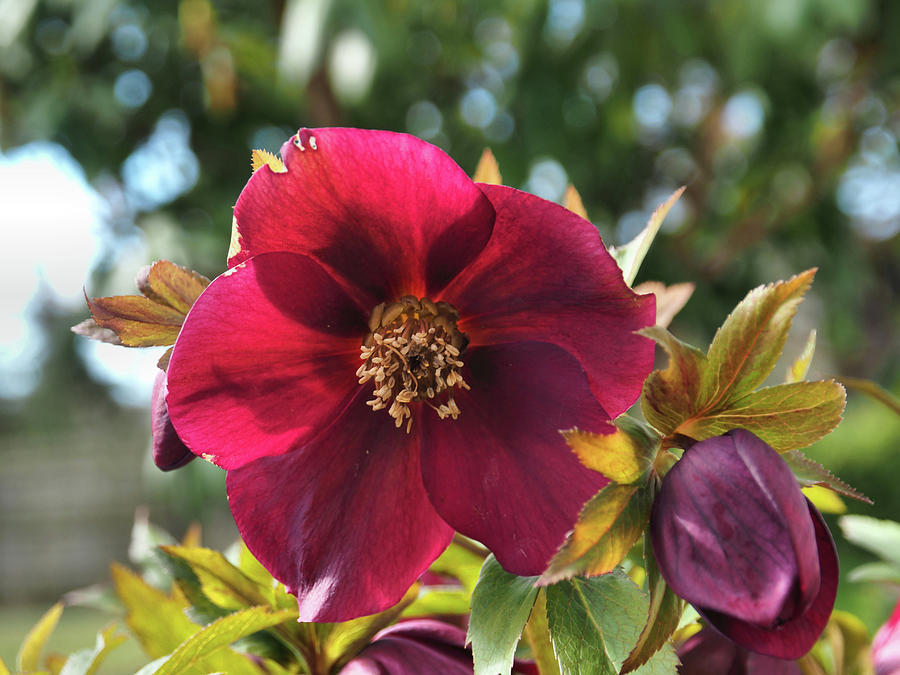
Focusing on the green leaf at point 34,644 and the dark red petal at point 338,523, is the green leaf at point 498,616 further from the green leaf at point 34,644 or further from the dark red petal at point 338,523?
the green leaf at point 34,644

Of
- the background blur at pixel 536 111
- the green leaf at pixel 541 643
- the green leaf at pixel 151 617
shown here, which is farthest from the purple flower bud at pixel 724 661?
the background blur at pixel 536 111

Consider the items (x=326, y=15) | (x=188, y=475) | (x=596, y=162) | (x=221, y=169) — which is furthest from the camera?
(x=221, y=169)

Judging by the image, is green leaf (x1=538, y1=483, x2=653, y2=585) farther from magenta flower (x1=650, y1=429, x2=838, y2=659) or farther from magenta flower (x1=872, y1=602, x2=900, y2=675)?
magenta flower (x1=872, y1=602, x2=900, y2=675)

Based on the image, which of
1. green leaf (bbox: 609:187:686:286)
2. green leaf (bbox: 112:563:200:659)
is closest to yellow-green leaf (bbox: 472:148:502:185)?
green leaf (bbox: 609:187:686:286)

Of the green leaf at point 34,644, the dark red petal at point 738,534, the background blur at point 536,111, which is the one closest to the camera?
the dark red petal at point 738,534

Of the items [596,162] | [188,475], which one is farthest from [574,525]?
[596,162]

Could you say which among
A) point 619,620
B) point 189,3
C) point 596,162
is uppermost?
point 619,620

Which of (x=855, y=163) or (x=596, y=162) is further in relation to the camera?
(x=855, y=163)

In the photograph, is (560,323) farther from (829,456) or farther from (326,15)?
(829,456)
